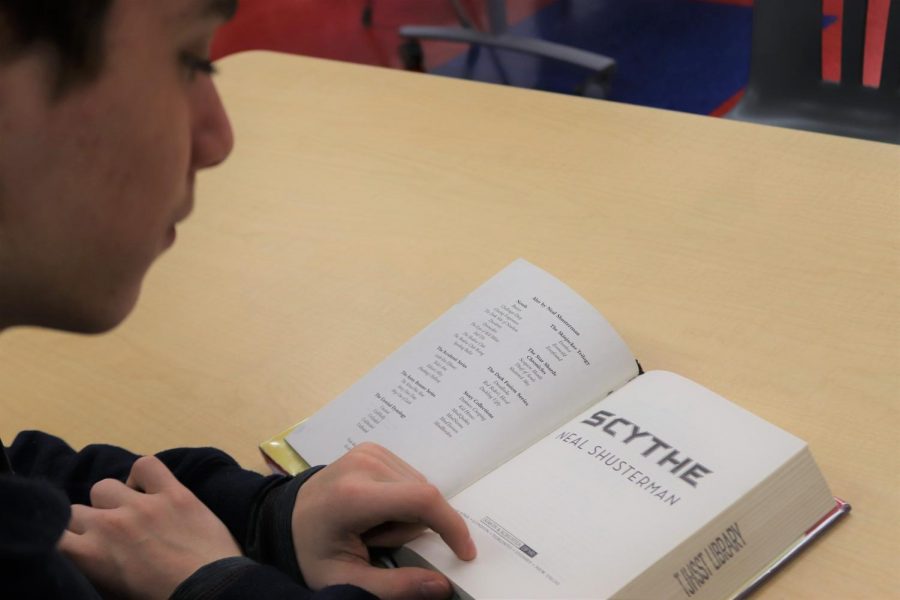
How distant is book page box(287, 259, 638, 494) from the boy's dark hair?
395 mm

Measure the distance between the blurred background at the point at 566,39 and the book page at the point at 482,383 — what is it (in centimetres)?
206

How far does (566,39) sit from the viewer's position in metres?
3.41

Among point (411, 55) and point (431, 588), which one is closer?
point (431, 588)

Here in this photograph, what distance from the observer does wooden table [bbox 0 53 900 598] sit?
36.1 inches

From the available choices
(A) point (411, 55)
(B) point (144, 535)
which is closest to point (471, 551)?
(B) point (144, 535)

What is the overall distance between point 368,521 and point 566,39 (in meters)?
2.82

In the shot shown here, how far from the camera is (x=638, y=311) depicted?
102 centimetres

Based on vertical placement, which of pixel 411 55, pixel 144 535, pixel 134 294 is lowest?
pixel 411 55

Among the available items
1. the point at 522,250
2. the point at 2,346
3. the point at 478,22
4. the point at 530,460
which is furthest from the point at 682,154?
the point at 478,22

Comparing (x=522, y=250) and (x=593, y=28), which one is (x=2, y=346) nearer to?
(x=522, y=250)

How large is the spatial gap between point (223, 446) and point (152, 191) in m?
0.37

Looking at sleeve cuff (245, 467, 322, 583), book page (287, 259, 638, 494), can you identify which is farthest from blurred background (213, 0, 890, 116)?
sleeve cuff (245, 467, 322, 583)

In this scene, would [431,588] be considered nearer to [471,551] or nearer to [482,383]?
[471,551]

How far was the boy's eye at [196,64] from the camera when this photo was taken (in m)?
0.61
